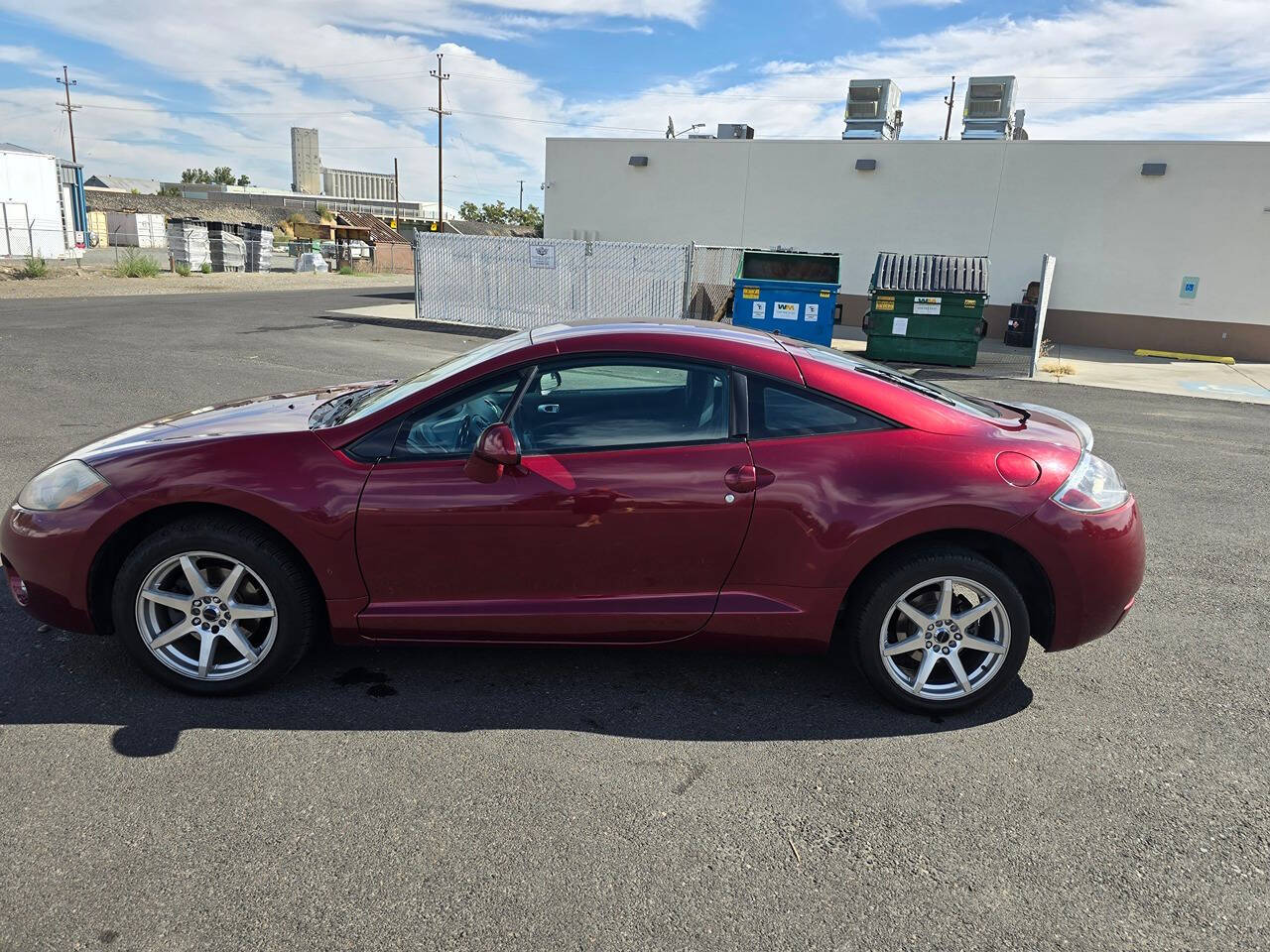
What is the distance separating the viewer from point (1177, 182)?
1903 centimetres

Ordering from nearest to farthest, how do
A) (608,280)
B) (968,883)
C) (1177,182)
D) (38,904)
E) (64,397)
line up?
(38,904) < (968,883) < (64,397) < (608,280) < (1177,182)

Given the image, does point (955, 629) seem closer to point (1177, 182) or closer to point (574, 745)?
point (574, 745)

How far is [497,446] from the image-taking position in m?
3.19

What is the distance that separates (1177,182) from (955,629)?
20.0 m

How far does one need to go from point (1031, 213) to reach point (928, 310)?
7.11m

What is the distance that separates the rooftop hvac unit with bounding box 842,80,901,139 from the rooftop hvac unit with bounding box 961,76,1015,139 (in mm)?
1882

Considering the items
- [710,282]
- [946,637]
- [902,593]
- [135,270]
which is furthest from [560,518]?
[135,270]

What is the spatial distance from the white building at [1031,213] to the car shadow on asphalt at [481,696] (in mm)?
19356

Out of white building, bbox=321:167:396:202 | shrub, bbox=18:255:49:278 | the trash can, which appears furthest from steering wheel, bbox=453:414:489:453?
white building, bbox=321:167:396:202

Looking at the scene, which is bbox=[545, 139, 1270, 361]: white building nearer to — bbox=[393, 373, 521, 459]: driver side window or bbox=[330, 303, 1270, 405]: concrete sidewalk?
A: bbox=[330, 303, 1270, 405]: concrete sidewalk

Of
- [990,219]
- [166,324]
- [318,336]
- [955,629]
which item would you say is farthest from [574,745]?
[990,219]

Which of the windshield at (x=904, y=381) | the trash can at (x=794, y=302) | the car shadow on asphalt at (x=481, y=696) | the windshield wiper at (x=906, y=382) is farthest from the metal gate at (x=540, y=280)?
the car shadow on asphalt at (x=481, y=696)

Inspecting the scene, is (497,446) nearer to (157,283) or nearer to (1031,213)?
(1031,213)

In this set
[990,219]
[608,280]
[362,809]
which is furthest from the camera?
[990,219]
